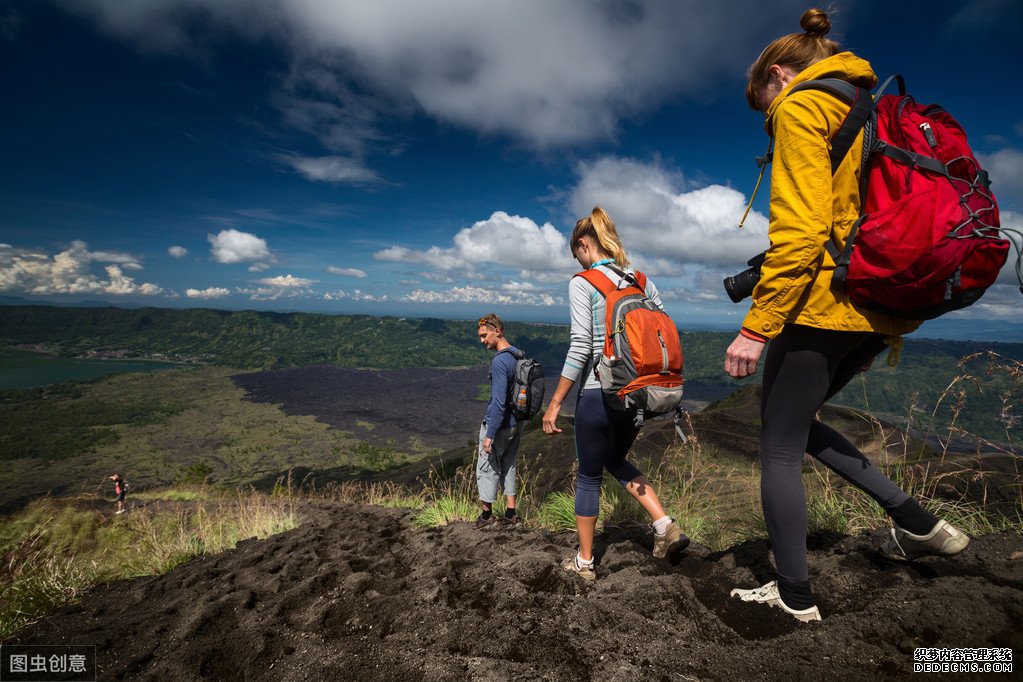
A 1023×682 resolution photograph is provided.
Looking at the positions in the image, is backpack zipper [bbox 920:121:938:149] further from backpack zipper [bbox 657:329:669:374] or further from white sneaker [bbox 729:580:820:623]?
white sneaker [bbox 729:580:820:623]

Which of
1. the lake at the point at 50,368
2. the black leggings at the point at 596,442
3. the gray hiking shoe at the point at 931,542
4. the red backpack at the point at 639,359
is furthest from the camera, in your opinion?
the lake at the point at 50,368

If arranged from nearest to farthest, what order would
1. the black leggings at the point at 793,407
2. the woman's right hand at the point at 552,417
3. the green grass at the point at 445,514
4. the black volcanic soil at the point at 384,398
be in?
1. the black leggings at the point at 793,407
2. the woman's right hand at the point at 552,417
3. the green grass at the point at 445,514
4. the black volcanic soil at the point at 384,398

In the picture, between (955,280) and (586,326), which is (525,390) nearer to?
(586,326)

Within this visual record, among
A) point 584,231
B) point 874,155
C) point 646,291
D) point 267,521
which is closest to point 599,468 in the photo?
point 646,291

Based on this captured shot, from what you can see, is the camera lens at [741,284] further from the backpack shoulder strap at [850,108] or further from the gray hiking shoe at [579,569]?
the gray hiking shoe at [579,569]

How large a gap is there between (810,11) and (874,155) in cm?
64

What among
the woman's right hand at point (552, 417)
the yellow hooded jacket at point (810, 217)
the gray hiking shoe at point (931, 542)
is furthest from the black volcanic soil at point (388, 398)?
the yellow hooded jacket at point (810, 217)

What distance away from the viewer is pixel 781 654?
152 cm

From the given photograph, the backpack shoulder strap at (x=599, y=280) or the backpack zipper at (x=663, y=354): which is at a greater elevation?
the backpack shoulder strap at (x=599, y=280)

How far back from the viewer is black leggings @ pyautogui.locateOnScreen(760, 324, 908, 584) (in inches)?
63.9

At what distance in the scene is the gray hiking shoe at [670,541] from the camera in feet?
7.80

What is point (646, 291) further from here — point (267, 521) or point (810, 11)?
point (267, 521)

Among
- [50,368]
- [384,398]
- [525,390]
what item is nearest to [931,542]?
[525,390]

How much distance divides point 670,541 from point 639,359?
1.12 meters
